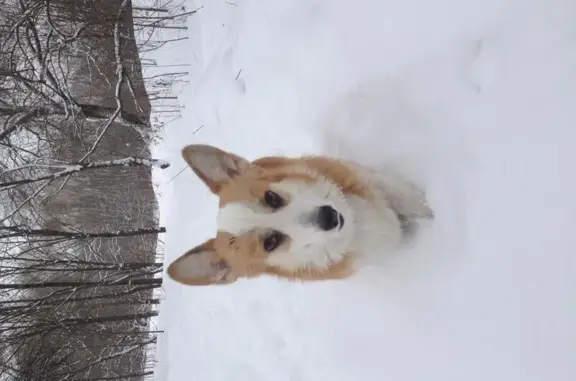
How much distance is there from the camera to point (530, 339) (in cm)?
259

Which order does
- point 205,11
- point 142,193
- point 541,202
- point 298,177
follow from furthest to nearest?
1. point 142,193
2. point 205,11
3. point 298,177
4. point 541,202

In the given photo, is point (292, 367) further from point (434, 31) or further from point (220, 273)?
point (434, 31)

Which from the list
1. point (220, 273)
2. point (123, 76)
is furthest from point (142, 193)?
point (220, 273)

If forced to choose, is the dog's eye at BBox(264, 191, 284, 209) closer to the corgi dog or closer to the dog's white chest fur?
the corgi dog

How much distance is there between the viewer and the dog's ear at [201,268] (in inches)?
116

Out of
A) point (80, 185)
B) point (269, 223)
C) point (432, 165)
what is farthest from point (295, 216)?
point (80, 185)

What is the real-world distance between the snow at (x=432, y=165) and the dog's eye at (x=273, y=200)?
1.03 meters

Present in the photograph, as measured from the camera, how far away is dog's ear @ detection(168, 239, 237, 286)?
2.96 m

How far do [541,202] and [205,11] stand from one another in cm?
488

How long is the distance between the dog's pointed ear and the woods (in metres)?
4.02

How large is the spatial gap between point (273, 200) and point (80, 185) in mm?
5703

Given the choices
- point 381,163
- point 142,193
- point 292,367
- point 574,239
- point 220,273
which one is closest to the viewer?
point 574,239

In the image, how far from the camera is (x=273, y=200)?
276 centimetres

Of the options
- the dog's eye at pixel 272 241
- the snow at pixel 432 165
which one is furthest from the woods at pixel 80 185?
the dog's eye at pixel 272 241
